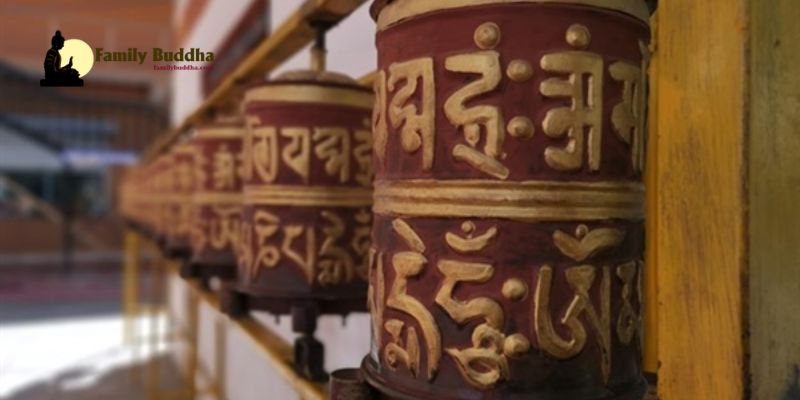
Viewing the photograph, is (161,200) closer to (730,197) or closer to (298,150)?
(298,150)

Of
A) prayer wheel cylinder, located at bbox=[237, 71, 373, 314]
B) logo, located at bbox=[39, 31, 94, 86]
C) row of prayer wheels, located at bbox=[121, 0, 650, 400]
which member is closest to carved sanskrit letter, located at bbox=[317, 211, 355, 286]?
prayer wheel cylinder, located at bbox=[237, 71, 373, 314]

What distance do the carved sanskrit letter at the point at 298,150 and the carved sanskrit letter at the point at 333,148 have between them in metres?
0.01

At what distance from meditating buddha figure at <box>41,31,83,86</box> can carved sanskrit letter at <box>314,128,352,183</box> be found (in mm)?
1233

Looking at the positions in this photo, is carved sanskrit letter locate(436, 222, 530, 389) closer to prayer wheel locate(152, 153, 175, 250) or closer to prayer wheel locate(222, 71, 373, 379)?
prayer wheel locate(222, 71, 373, 379)

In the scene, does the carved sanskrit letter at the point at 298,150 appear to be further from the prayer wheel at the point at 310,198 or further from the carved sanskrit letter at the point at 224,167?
the carved sanskrit letter at the point at 224,167

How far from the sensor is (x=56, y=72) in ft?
7.21

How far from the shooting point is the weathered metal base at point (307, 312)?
3.20 feet

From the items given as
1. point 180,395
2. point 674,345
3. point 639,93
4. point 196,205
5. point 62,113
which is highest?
point 62,113

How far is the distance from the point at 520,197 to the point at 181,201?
1.65 metres

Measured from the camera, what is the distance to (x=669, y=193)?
67cm

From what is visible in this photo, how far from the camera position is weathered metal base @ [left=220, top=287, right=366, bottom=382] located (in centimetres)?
98

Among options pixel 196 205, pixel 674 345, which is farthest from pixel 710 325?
pixel 196 205

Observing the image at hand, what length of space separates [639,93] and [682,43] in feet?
0.36

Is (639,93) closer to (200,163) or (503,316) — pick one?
(503,316)
